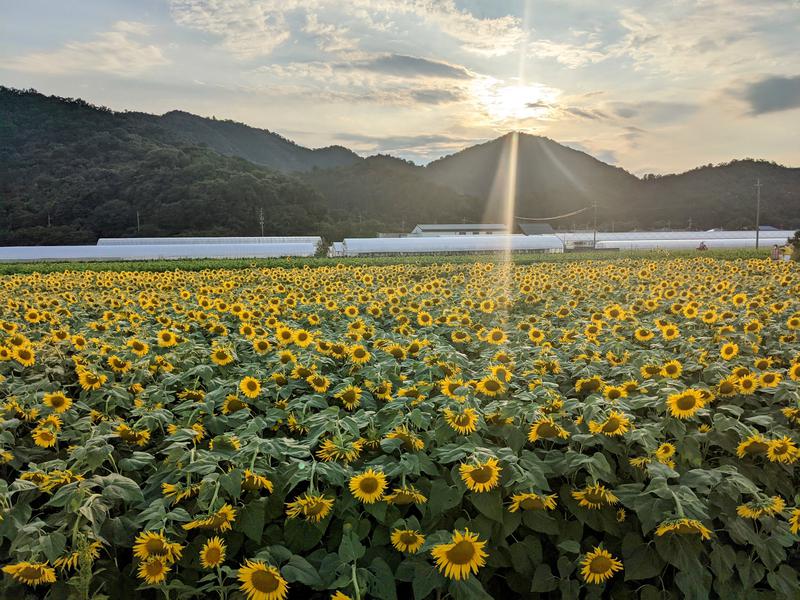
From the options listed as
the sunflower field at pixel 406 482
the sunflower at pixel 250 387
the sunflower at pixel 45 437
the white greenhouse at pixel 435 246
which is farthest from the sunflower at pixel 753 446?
the white greenhouse at pixel 435 246

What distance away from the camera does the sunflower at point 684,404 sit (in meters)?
2.96

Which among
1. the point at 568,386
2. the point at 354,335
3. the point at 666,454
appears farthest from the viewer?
the point at 354,335

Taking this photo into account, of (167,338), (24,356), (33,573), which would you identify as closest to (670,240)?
(167,338)

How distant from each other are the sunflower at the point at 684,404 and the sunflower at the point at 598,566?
97 cm

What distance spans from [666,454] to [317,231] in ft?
247

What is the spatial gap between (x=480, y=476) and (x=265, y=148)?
164m

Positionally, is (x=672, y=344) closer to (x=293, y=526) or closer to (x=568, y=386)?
(x=568, y=386)

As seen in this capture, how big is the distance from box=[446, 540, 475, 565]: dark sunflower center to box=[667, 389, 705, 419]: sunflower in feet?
4.91

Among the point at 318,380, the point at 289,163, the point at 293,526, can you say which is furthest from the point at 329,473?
the point at 289,163

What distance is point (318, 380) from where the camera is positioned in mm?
3637

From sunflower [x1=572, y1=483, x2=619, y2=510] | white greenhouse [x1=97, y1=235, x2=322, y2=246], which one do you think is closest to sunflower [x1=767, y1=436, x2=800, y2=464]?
sunflower [x1=572, y1=483, x2=619, y2=510]

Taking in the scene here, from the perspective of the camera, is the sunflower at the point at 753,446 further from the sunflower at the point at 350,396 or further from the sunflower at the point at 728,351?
the sunflower at the point at 350,396

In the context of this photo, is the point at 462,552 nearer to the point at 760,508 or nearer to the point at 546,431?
the point at 546,431

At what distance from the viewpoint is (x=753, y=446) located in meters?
2.82
